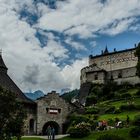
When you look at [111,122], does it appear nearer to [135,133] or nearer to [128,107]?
[135,133]

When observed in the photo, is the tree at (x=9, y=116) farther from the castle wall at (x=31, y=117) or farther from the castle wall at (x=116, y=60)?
the castle wall at (x=116, y=60)

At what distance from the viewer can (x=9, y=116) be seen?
3675cm

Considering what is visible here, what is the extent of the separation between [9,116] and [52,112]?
119ft

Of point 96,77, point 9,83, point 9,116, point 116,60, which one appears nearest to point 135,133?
point 9,116

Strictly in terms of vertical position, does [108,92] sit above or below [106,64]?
below

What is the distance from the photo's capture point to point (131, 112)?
245ft

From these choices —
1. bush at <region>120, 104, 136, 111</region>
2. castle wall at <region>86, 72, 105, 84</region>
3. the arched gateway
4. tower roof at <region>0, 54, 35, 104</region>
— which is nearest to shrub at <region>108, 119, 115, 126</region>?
the arched gateway

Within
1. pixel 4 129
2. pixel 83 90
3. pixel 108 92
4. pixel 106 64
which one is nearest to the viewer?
pixel 4 129

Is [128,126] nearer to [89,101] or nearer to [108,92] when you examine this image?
[89,101]

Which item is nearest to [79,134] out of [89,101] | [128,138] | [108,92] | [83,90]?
[128,138]

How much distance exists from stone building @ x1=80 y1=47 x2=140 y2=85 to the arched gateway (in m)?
51.2

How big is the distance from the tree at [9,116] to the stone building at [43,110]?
1245 inches

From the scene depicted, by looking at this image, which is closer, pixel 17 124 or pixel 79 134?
pixel 17 124

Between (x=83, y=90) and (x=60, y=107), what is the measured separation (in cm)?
4906
